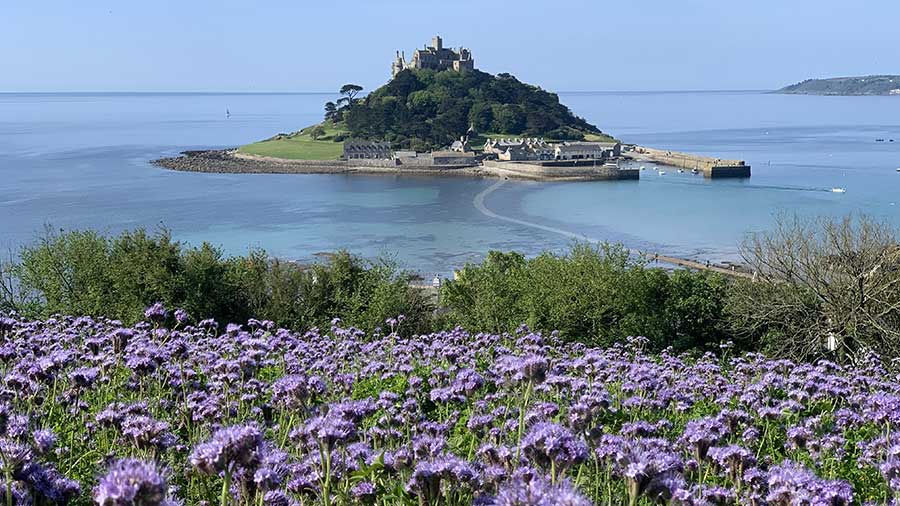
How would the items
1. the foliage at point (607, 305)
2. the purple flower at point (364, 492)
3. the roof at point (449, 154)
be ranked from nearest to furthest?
the purple flower at point (364, 492) → the foliage at point (607, 305) → the roof at point (449, 154)

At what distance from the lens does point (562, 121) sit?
512ft

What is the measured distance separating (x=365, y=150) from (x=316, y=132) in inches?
1181

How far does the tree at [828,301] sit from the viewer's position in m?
17.5

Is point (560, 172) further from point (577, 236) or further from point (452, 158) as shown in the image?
point (577, 236)

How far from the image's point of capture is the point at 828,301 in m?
18.3

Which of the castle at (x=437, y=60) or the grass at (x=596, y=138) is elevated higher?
the castle at (x=437, y=60)

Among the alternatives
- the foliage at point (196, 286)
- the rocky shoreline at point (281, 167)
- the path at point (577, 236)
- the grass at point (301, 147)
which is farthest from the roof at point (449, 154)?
the foliage at point (196, 286)

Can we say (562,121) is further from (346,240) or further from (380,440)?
(380,440)

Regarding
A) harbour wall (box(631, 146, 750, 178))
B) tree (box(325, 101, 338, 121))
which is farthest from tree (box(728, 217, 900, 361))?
tree (box(325, 101, 338, 121))

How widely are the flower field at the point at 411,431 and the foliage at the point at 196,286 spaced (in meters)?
10.6

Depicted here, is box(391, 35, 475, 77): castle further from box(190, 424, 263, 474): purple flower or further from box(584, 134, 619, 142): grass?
box(190, 424, 263, 474): purple flower

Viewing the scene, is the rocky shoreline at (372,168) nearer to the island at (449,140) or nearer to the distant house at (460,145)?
the island at (449,140)

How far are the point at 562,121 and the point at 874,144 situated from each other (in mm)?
52198

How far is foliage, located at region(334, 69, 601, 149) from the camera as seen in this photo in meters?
140
